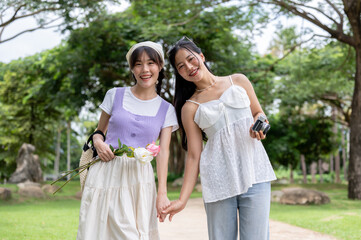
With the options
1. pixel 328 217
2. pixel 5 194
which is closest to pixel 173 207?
pixel 328 217

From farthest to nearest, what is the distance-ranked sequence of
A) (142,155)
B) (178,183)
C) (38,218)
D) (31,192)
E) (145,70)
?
(178,183) < (31,192) < (38,218) < (145,70) < (142,155)

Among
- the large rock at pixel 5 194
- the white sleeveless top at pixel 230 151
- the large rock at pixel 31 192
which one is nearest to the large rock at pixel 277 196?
the large rock at pixel 31 192

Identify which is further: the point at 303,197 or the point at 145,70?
the point at 303,197

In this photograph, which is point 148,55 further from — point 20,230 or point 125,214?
point 20,230

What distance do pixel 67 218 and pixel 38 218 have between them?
0.59 m

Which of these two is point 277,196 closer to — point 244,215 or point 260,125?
point 244,215

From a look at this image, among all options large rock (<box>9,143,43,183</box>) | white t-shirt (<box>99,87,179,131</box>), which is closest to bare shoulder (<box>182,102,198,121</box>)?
white t-shirt (<box>99,87,179,131</box>)

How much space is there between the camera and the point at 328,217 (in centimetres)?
797

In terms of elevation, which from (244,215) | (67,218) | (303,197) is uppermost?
(244,215)

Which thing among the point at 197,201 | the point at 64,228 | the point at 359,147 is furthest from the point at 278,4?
the point at 64,228

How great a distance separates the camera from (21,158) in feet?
51.5

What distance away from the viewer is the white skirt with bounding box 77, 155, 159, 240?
2.41 m

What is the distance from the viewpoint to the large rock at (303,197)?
404 inches

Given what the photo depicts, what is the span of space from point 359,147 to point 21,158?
39.9ft
